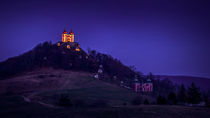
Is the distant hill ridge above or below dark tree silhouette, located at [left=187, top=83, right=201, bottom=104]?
above

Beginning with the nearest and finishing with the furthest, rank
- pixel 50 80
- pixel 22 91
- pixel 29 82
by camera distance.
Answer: pixel 22 91
pixel 29 82
pixel 50 80

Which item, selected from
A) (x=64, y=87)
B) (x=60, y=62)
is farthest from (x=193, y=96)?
(x=60, y=62)

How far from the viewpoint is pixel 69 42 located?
6314 inches

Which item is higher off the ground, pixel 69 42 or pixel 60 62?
pixel 69 42

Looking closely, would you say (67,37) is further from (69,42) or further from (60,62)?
(60,62)

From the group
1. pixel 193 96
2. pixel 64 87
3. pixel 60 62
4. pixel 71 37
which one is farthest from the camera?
pixel 71 37

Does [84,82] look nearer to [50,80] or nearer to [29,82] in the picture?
[50,80]

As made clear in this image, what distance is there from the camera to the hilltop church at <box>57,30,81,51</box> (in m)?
153

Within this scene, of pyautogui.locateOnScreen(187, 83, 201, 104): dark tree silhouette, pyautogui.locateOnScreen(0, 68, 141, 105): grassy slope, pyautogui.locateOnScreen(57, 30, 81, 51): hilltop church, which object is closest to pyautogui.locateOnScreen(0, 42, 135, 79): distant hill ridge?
pyautogui.locateOnScreen(57, 30, 81, 51): hilltop church

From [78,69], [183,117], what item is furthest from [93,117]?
[78,69]

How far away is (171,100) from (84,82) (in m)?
46.3

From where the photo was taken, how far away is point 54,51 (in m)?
142

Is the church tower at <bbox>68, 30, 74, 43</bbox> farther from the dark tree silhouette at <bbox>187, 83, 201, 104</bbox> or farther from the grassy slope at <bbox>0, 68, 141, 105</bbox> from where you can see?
the dark tree silhouette at <bbox>187, 83, 201, 104</bbox>

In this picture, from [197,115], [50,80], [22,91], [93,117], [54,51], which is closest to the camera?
[93,117]
